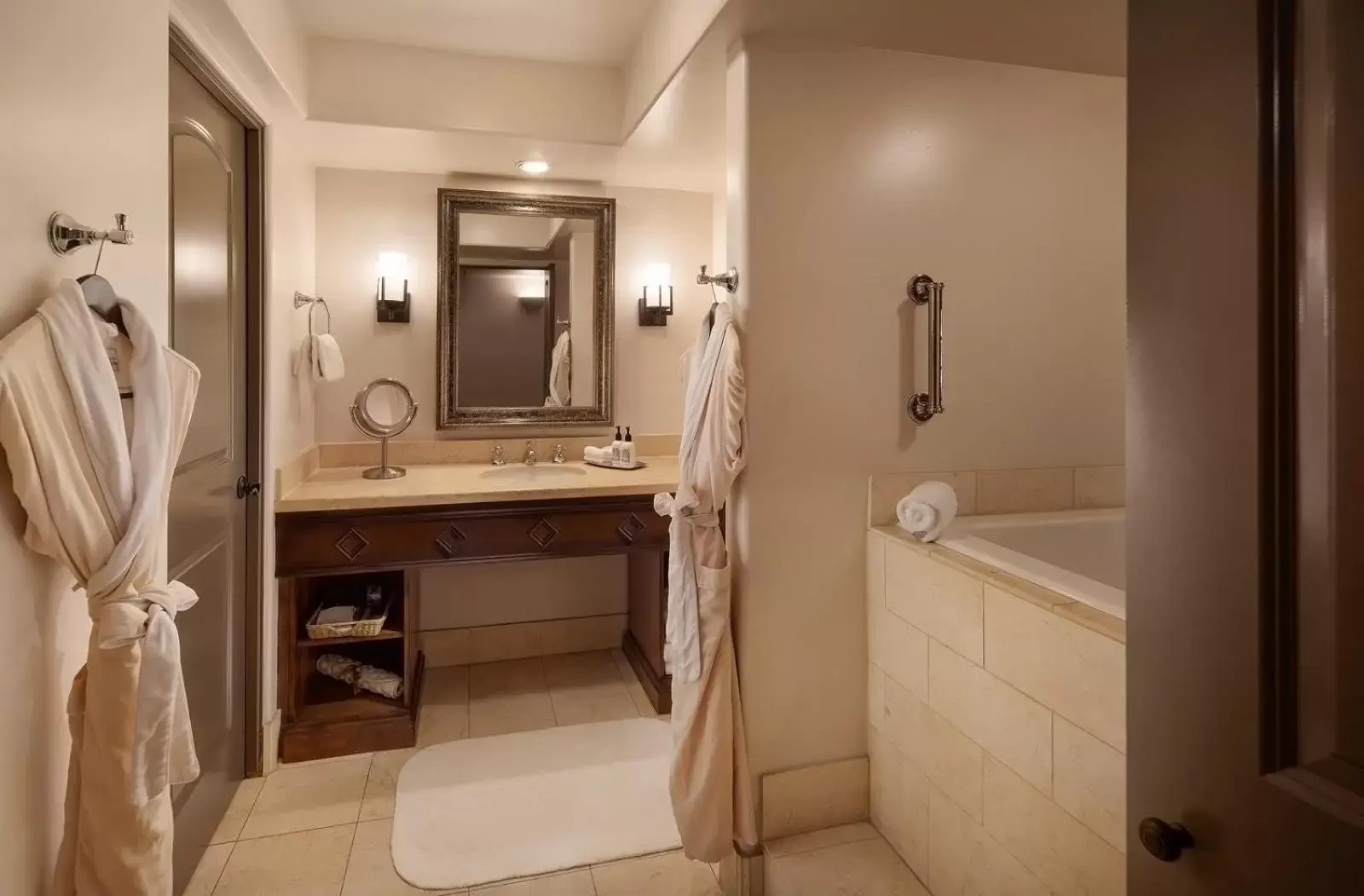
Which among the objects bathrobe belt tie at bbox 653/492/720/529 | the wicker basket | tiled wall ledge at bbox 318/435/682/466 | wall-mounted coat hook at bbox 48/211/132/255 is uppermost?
wall-mounted coat hook at bbox 48/211/132/255

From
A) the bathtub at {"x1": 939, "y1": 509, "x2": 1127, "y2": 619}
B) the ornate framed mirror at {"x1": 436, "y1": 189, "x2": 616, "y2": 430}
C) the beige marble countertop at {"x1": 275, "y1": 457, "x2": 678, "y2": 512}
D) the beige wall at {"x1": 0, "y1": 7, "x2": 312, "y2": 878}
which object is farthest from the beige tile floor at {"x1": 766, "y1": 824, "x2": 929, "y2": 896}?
the ornate framed mirror at {"x1": 436, "y1": 189, "x2": 616, "y2": 430}

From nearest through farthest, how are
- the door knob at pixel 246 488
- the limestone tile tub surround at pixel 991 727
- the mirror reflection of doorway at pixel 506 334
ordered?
the limestone tile tub surround at pixel 991 727 < the door knob at pixel 246 488 < the mirror reflection of doorway at pixel 506 334

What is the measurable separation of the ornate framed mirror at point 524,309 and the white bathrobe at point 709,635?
1456 mm

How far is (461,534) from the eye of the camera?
2.49m

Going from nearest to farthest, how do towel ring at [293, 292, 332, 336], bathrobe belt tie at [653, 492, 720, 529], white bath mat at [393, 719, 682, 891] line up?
bathrobe belt tie at [653, 492, 720, 529] < white bath mat at [393, 719, 682, 891] < towel ring at [293, 292, 332, 336]

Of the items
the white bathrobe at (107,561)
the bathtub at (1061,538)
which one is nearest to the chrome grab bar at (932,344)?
the bathtub at (1061,538)

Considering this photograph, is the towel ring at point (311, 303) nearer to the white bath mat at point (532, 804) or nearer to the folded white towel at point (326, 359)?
the folded white towel at point (326, 359)

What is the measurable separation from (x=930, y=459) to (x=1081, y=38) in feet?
3.68

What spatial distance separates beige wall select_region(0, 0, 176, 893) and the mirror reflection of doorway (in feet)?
5.79

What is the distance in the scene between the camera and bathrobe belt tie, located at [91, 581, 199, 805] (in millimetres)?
1114

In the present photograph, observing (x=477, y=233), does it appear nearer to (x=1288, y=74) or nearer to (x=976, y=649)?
(x=976, y=649)

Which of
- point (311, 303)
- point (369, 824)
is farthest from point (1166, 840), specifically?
point (311, 303)

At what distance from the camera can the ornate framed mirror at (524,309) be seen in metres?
3.12

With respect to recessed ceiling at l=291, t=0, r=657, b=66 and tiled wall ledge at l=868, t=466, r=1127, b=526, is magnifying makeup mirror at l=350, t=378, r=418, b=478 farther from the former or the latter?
tiled wall ledge at l=868, t=466, r=1127, b=526
